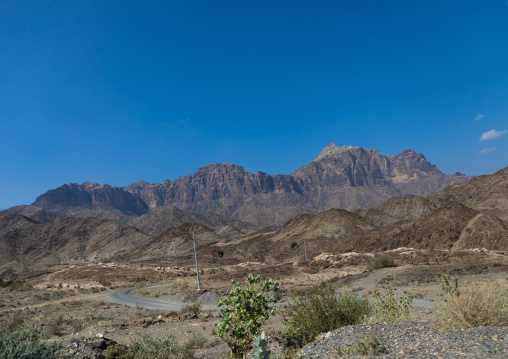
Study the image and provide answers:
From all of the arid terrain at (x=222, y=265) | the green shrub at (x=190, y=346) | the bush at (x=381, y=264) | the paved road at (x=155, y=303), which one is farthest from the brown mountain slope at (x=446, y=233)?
the green shrub at (x=190, y=346)

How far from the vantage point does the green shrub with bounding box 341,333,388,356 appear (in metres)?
6.28

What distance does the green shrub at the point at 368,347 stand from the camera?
6284 mm

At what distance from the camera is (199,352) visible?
10312mm

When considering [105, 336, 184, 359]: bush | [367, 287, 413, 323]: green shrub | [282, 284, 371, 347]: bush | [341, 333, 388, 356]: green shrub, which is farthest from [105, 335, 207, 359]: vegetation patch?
[367, 287, 413, 323]: green shrub

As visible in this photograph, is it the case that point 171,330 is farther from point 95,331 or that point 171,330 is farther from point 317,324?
point 317,324

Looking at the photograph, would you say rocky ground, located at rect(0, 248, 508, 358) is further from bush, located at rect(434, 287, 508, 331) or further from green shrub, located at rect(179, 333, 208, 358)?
bush, located at rect(434, 287, 508, 331)

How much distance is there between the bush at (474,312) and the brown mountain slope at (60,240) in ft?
391

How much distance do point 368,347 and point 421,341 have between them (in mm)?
1054

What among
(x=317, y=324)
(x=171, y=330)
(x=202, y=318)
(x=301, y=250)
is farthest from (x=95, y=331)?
(x=301, y=250)

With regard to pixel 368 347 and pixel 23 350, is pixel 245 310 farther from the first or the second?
pixel 23 350

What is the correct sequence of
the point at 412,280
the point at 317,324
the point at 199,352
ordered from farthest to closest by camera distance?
the point at 412,280, the point at 199,352, the point at 317,324

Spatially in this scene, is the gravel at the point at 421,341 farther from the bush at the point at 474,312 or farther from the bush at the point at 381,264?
the bush at the point at 381,264

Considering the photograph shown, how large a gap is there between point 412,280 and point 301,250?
46.1 metres

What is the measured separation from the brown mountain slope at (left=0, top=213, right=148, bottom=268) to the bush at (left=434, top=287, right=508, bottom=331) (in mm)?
119123
